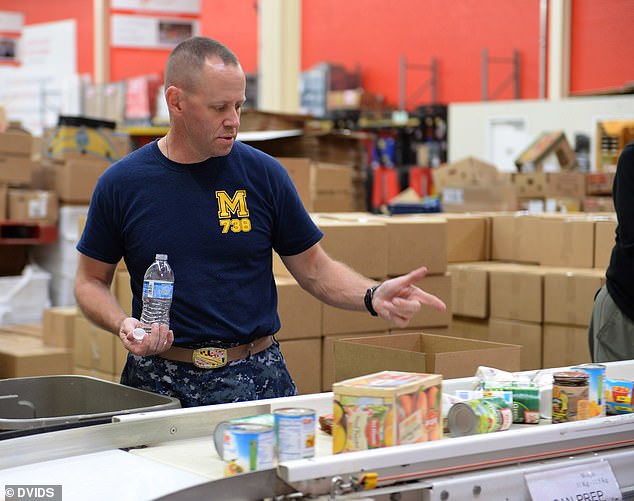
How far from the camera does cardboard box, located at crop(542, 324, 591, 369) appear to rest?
4.77 metres

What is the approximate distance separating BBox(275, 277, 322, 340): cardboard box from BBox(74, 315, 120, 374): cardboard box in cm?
91

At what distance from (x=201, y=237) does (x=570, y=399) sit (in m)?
0.95

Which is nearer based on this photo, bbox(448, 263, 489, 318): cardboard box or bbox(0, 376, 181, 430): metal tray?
bbox(0, 376, 181, 430): metal tray

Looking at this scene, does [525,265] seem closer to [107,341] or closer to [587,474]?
[107,341]

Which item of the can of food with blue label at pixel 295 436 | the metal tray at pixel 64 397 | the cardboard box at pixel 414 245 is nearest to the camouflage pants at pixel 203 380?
the metal tray at pixel 64 397

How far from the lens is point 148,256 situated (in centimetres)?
251

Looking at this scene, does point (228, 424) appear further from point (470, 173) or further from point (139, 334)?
point (470, 173)

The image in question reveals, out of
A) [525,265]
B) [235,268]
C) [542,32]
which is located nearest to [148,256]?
[235,268]

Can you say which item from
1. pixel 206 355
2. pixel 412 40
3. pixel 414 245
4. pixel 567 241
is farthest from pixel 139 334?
pixel 412 40

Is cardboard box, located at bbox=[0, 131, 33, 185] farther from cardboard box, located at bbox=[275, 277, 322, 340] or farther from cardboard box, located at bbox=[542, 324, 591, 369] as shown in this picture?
cardboard box, located at bbox=[542, 324, 591, 369]

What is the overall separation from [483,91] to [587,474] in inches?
401

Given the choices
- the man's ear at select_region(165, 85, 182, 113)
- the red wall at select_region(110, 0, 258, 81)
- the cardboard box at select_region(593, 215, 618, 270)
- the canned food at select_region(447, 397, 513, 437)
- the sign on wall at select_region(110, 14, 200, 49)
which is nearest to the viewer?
the canned food at select_region(447, 397, 513, 437)

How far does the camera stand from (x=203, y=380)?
2.53 meters

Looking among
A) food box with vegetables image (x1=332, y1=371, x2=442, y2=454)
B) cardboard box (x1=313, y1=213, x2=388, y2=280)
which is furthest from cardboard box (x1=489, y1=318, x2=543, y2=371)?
food box with vegetables image (x1=332, y1=371, x2=442, y2=454)
